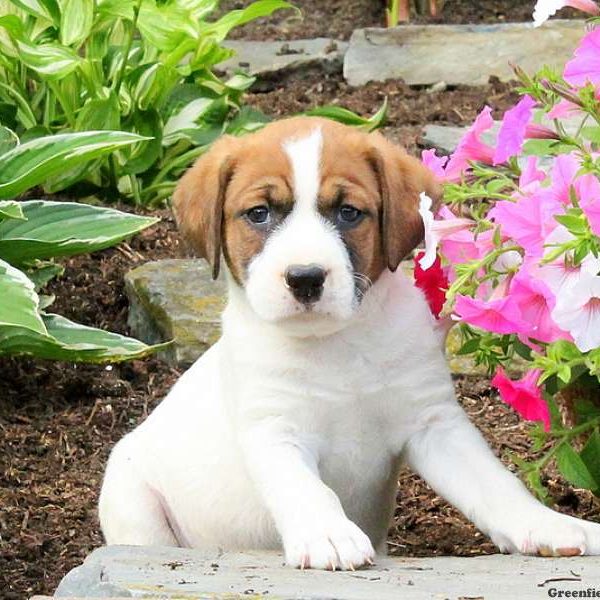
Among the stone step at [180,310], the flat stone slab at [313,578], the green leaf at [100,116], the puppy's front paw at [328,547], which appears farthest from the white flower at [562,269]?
the green leaf at [100,116]

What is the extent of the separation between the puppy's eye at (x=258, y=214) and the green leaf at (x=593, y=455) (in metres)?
0.95

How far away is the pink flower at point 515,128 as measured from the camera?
11.1ft

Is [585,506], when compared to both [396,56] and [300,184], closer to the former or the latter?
[300,184]

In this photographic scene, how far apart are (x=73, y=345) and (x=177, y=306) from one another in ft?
1.97

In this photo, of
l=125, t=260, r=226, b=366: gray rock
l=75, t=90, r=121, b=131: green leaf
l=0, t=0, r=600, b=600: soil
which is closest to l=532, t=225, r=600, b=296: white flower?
l=0, t=0, r=600, b=600: soil

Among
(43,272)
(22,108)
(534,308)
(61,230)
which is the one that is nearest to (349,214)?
(534,308)

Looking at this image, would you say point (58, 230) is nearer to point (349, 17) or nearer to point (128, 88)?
point (128, 88)

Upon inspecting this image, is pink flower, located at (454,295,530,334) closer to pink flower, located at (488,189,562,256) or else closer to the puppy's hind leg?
pink flower, located at (488,189,562,256)

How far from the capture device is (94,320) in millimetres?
5812

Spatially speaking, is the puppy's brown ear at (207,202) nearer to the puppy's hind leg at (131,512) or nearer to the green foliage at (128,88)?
the puppy's hind leg at (131,512)

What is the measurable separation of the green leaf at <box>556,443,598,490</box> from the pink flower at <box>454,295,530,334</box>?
379 mm

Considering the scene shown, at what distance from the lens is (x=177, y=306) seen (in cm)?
561

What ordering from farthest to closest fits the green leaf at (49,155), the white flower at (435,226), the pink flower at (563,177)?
1. the green leaf at (49,155)
2. the white flower at (435,226)
3. the pink flower at (563,177)

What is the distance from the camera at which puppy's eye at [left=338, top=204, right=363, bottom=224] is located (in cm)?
364
